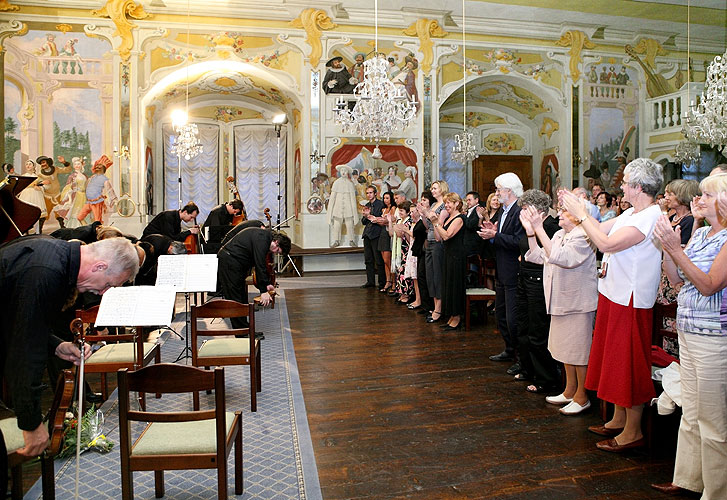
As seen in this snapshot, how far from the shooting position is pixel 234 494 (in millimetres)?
3166

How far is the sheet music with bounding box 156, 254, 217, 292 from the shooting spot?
508 centimetres

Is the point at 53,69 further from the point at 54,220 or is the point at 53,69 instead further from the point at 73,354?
the point at 73,354

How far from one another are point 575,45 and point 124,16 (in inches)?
410

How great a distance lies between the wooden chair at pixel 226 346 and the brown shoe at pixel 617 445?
2.39m

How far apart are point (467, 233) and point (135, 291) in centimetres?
422

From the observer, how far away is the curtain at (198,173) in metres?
15.7

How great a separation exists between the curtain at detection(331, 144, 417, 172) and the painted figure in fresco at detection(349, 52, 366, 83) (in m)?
1.49

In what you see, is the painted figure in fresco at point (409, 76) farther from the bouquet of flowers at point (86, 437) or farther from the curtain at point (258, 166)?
the bouquet of flowers at point (86, 437)

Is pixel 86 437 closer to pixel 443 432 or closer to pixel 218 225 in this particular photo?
pixel 443 432

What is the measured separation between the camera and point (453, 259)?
698 cm

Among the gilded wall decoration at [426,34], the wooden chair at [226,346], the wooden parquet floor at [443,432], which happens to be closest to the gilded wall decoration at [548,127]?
the gilded wall decoration at [426,34]

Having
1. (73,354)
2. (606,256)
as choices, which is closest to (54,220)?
(73,354)

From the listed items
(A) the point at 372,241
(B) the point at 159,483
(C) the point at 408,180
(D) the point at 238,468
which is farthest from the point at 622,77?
(B) the point at 159,483

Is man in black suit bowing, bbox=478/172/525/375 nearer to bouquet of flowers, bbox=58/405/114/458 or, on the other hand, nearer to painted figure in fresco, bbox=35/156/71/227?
bouquet of flowers, bbox=58/405/114/458
